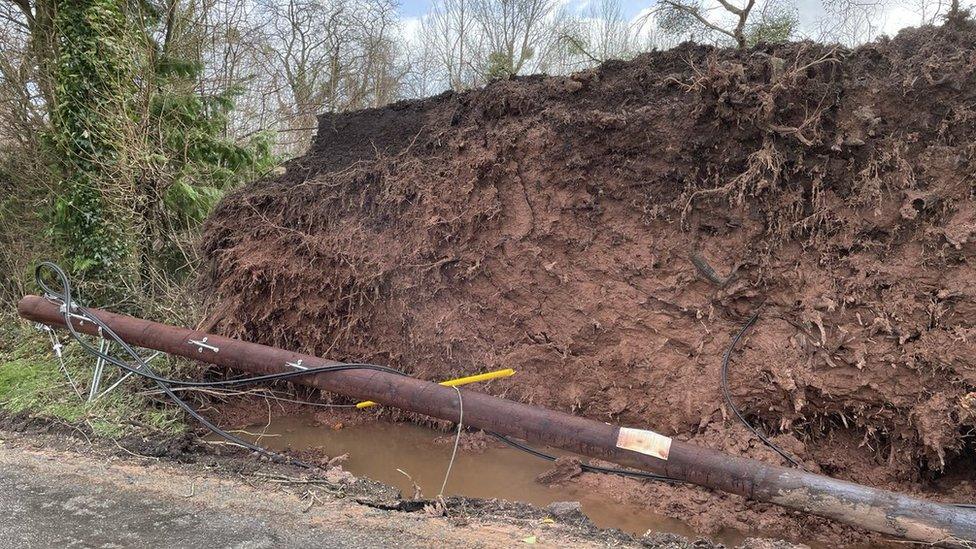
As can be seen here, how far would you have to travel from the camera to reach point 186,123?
9.84 metres

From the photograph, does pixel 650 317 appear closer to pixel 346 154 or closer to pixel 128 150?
pixel 346 154

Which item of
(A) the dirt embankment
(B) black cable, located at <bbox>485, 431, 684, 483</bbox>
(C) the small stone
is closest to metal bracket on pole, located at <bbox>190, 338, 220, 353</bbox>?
(A) the dirt embankment

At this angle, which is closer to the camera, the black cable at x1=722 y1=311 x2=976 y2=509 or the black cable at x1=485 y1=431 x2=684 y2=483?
the black cable at x1=485 y1=431 x2=684 y2=483

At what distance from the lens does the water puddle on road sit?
492 centimetres

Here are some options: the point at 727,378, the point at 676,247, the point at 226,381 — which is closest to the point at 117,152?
the point at 226,381

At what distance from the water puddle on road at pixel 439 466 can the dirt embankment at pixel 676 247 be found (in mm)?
789

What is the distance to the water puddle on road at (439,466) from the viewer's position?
194 inches

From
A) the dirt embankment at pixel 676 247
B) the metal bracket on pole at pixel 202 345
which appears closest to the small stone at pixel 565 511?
the dirt embankment at pixel 676 247

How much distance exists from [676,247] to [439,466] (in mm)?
3480

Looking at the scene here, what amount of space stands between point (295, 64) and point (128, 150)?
370 inches

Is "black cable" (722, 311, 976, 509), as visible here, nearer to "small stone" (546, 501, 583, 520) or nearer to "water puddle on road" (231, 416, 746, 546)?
"water puddle on road" (231, 416, 746, 546)

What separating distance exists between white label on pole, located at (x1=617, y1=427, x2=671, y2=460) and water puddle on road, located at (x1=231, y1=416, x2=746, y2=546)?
3.66ft

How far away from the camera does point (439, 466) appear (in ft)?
19.0

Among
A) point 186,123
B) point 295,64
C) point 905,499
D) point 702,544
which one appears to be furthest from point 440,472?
point 295,64
